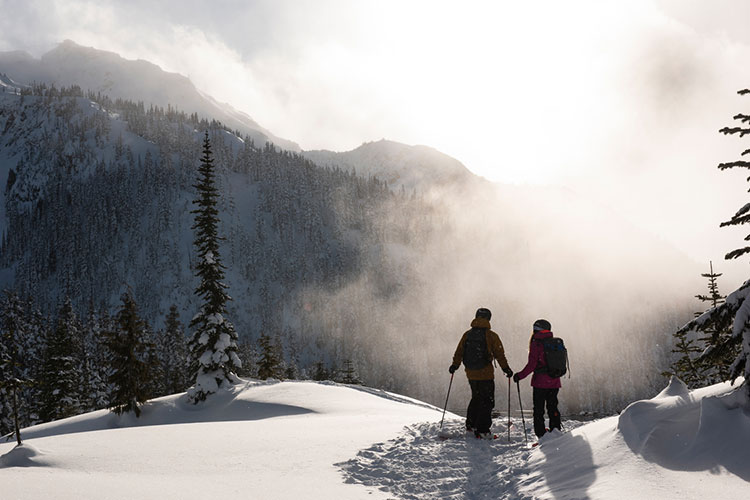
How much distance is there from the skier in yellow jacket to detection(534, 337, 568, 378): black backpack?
3.28 feet

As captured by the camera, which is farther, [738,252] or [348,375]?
[348,375]

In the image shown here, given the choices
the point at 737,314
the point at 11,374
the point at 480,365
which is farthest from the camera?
the point at 11,374

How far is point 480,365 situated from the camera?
33.6 ft

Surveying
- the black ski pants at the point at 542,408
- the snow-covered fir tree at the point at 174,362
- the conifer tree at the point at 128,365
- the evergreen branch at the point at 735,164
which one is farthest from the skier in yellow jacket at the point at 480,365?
the snow-covered fir tree at the point at 174,362

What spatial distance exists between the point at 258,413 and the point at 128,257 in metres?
183

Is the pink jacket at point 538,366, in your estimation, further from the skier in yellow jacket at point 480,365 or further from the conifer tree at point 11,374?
the conifer tree at point 11,374

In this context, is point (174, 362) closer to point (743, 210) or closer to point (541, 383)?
point (541, 383)

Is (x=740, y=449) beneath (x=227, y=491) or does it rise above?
above

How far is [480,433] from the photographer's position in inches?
390

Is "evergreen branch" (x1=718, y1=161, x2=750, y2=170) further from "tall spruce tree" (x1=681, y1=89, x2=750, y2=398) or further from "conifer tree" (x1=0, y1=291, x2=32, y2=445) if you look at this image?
"conifer tree" (x1=0, y1=291, x2=32, y2=445)

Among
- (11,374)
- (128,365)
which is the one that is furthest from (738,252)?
(128,365)

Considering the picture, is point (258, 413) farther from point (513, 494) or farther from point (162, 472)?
point (513, 494)

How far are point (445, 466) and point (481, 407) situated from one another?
2.58 metres

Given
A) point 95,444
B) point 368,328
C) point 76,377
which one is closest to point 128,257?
point 368,328
